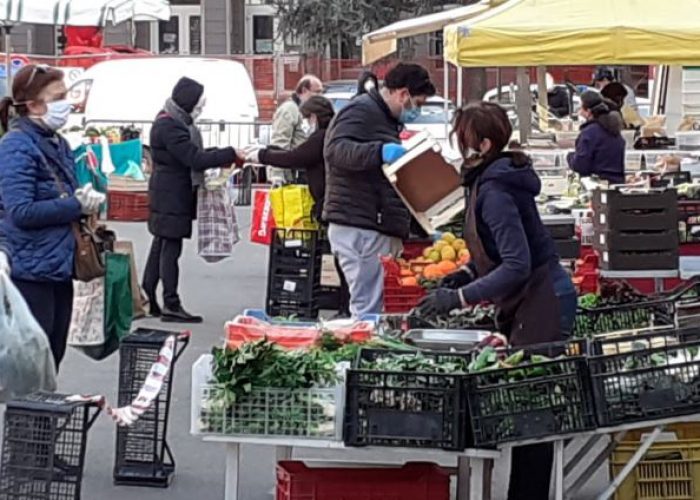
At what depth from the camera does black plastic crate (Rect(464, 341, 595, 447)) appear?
5141 millimetres

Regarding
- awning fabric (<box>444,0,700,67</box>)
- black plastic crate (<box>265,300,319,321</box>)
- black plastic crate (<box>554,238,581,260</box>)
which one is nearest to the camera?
black plastic crate (<box>554,238,581,260</box>)

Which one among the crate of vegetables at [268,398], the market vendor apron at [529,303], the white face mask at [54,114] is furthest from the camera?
the white face mask at [54,114]

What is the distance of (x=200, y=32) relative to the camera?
136 ft

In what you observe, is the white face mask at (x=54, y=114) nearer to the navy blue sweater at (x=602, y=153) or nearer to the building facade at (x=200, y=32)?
the navy blue sweater at (x=602, y=153)

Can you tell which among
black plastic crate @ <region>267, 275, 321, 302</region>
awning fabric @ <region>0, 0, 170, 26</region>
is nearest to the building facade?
awning fabric @ <region>0, 0, 170, 26</region>

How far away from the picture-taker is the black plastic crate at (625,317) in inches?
253

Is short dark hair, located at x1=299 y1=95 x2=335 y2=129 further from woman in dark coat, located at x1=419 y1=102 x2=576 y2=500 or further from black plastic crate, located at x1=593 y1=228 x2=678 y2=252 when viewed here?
woman in dark coat, located at x1=419 y1=102 x2=576 y2=500

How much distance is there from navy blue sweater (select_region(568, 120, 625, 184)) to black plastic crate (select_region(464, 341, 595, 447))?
23.1 ft

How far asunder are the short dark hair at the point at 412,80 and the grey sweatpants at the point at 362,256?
913mm

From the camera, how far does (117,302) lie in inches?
299

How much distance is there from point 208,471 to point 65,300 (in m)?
1.07

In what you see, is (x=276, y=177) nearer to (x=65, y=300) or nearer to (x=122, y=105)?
(x=65, y=300)

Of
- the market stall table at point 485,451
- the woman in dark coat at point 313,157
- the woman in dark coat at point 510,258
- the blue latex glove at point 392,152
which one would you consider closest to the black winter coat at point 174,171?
the woman in dark coat at point 313,157

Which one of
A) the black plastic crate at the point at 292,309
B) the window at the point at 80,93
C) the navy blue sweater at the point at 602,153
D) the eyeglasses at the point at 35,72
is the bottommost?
the black plastic crate at the point at 292,309
